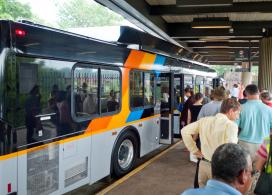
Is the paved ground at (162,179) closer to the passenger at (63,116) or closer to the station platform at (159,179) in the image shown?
the station platform at (159,179)

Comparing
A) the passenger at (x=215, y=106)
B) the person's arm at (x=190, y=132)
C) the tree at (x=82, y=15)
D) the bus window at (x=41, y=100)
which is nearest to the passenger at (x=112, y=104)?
the bus window at (x=41, y=100)

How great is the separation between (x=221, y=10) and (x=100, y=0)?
3.95m

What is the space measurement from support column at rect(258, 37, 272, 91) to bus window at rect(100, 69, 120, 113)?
32.3ft

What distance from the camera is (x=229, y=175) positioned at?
186 centimetres

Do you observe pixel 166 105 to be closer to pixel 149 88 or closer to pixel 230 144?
pixel 149 88

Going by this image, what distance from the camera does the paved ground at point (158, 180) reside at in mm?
5586

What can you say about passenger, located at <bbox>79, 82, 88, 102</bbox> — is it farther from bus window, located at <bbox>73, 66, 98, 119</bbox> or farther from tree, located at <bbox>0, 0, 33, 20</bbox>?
tree, located at <bbox>0, 0, 33, 20</bbox>

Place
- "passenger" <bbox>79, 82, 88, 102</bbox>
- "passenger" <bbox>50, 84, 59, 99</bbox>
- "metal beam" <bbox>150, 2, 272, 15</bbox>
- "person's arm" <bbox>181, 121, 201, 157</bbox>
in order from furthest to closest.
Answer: "metal beam" <bbox>150, 2, 272, 15</bbox>
"passenger" <bbox>79, 82, 88, 102</bbox>
"passenger" <bbox>50, 84, 59, 99</bbox>
"person's arm" <bbox>181, 121, 201, 157</bbox>

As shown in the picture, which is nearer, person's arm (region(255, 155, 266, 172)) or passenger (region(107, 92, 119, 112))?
person's arm (region(255, 155, 266, 172))

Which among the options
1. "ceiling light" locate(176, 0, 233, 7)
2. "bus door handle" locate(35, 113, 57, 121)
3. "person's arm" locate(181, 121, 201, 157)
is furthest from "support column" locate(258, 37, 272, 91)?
"bus door handle" locate(35, 113, 57, 121)

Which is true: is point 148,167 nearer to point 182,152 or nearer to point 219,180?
point 182,152

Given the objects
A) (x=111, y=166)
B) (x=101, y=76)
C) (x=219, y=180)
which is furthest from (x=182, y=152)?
(x=219, y=180)

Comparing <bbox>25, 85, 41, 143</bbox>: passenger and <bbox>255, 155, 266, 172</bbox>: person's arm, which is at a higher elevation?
<bbox>25, 85, 41, 143</bbox>: passenger

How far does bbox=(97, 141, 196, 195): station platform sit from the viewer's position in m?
5.58
